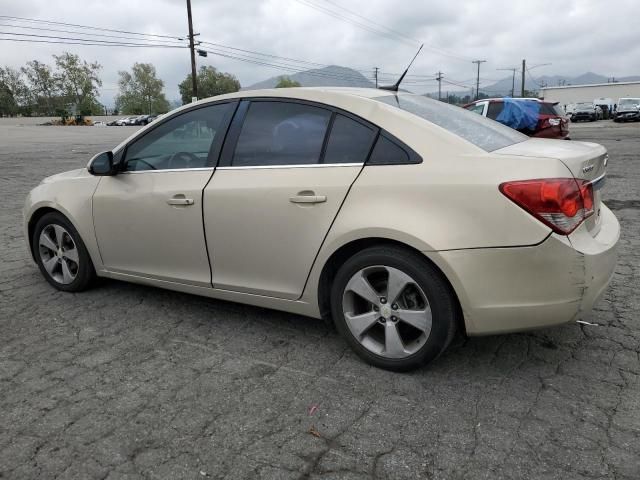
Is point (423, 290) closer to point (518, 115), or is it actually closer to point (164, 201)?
point (164, 201)

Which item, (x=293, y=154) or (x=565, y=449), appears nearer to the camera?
(x=565, y=449)

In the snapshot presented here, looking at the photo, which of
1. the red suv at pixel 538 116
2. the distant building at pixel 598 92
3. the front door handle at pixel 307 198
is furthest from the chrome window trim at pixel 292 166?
the distant building at pixel 598 92

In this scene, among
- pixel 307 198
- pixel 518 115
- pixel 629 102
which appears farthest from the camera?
pixel 629 102

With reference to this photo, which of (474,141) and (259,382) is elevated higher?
(474,141)

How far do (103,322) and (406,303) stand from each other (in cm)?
216

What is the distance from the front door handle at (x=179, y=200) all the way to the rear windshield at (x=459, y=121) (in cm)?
132

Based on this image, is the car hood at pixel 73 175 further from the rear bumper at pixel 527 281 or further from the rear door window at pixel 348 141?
the rear bumper at pixel 527 281

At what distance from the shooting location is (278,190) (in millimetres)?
3090

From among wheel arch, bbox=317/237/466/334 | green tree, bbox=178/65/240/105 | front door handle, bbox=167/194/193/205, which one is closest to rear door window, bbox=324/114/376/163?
wheel arch, bbox=317/237/466/334

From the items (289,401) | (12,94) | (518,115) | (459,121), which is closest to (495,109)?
(518,115)

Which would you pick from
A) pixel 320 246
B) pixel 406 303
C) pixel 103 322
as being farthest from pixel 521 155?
pixel 103 322

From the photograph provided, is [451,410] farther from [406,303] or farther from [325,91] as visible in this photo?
[325,91]

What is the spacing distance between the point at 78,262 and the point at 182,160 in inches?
50.9

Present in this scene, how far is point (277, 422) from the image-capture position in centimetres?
253
